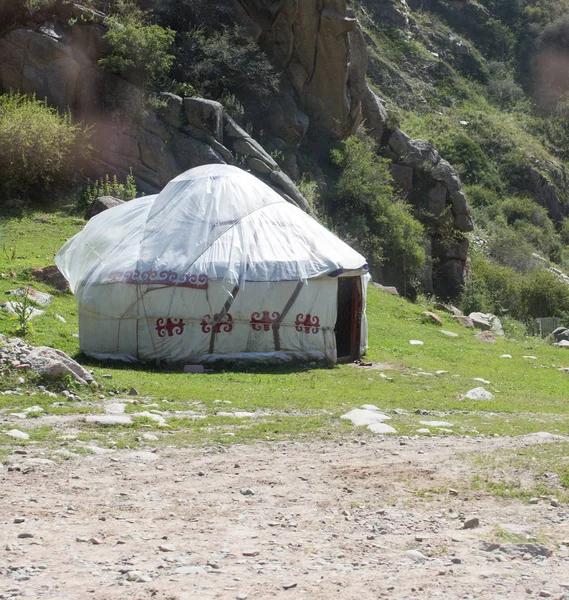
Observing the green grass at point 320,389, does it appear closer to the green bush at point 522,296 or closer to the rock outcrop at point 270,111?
the rock outcrop at point 270,111

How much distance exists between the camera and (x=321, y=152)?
31844mm

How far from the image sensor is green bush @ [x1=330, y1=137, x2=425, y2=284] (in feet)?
95.7

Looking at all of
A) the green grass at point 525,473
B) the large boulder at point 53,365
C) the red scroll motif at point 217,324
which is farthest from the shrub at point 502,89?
the green grass at point 525,473

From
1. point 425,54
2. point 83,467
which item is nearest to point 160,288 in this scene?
point 83,467

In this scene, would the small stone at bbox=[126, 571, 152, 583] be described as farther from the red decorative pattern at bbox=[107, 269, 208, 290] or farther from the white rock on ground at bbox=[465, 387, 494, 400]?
the red decorative pattern at bbox=[107, 269, 208, 290]

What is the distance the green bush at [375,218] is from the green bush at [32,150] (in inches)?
383

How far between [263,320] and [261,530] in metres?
9.55

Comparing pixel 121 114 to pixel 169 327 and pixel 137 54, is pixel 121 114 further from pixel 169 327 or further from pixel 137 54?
pixel 169 327

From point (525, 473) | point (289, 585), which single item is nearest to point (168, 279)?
point (525, 473)

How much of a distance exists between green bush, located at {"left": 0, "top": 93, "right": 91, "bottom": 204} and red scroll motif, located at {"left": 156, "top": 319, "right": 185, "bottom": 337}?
1110 cm

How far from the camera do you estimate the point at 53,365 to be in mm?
9891

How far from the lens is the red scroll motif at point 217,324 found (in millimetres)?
14328

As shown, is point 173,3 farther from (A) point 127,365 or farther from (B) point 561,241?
(B) point 561,241

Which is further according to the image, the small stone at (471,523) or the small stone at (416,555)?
the small stone at (471,523)
